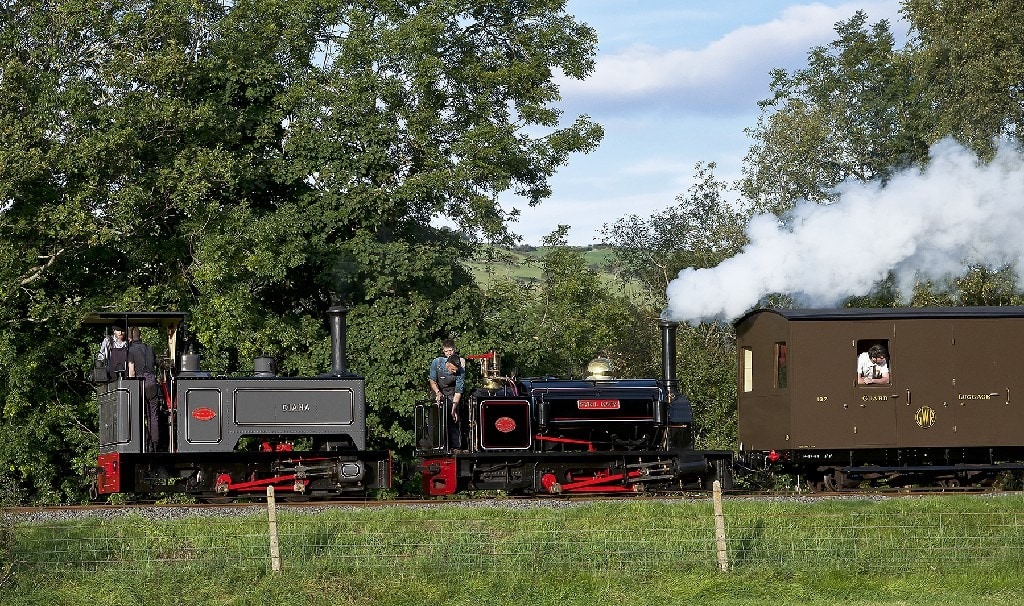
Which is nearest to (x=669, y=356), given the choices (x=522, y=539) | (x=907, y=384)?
(x=907, y=384)

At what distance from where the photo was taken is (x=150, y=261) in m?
27.4

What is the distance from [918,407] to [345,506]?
9.31 m

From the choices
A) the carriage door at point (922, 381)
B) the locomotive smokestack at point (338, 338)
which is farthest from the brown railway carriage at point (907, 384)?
the locomotive smokestack at point (338, 338)

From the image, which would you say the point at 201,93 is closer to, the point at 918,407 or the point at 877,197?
the point at 877,197

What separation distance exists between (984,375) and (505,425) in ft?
25.1

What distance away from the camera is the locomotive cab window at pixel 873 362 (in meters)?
21.4

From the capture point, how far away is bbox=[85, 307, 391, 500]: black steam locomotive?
19.6 metres

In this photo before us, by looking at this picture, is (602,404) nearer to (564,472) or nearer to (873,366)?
(564,472)

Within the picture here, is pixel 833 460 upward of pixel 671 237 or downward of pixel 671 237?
downward

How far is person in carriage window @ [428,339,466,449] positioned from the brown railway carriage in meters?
5.27

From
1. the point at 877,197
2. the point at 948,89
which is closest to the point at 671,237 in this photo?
the point at 948,89

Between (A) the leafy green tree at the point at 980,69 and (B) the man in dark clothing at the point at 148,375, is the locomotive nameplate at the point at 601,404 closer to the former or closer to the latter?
(B) the man in dark clothing at the point at 148,375

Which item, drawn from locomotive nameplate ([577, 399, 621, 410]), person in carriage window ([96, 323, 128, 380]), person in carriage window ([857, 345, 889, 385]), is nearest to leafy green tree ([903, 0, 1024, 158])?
person in carriage window ([857, 345, 889, 385])

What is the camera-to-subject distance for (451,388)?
21250 millimetres
